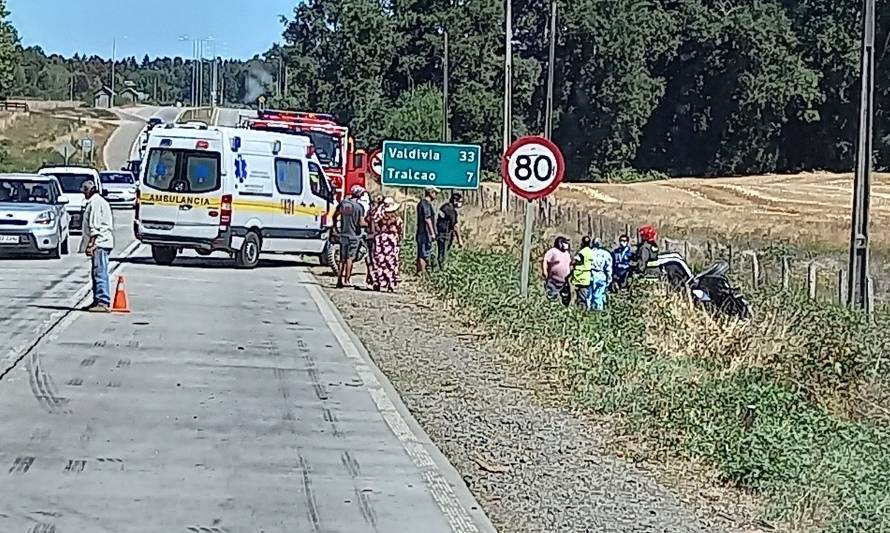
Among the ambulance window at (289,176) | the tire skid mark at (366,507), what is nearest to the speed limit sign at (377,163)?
the ambulance window at (289,176)

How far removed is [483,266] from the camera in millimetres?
24609

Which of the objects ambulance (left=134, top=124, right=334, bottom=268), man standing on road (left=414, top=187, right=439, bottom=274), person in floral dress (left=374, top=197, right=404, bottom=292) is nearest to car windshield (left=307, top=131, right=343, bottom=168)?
ambulance (left=134, top=124, right=334, bottom=268)

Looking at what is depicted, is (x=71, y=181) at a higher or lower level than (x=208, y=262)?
higher

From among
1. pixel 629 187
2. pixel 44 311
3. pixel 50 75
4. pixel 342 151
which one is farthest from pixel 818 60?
pixel 50 75

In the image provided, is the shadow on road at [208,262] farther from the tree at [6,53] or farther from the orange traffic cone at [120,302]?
the tree at [6,53]

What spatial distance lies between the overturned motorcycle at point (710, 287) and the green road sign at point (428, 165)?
5840mm

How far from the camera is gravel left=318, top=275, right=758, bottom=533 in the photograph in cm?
860

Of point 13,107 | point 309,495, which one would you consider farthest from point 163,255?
point 13,107

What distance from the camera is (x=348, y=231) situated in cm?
2477

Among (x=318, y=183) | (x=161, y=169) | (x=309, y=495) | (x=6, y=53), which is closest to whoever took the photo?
(x=309, y=495)

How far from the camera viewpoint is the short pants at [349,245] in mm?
24766

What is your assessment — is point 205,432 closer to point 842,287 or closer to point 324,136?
point 842,287

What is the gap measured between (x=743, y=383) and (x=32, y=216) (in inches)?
727

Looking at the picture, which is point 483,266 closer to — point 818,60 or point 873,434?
point 873,434
